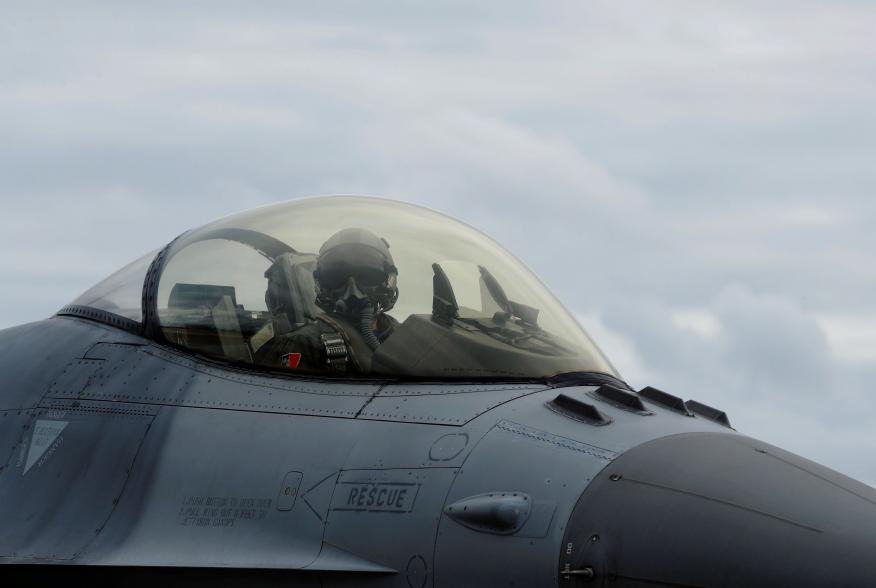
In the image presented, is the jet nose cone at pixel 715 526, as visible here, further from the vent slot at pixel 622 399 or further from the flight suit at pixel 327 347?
the flight suit at pixel 327 347

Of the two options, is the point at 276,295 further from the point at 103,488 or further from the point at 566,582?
the point at 566,582

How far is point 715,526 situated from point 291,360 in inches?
115

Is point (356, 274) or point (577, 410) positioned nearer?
point (577, 410)

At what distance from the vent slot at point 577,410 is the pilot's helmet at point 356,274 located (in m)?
1.44

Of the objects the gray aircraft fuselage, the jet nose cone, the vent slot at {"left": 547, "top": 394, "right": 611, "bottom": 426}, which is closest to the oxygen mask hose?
the gray aircraft fuselage

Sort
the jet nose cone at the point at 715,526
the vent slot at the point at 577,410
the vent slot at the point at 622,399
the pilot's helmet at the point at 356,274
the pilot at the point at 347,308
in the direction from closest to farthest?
the jet nose cone at the point at 715,526, the vent slot at the point at 577,410, the vent slot at the point at 622,399, the pilot at the point at 347,308, the pilot's helmet at the point at 356,274

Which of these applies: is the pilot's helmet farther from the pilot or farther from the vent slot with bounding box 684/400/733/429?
the vent slot with bounding box 684/400/733/429

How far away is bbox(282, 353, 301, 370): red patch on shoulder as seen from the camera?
736 centimetres

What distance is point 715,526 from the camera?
5398mm

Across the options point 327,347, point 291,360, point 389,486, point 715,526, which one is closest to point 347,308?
point 327,347

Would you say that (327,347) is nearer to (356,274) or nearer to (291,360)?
(291,360)

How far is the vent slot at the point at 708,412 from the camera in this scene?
721 cm

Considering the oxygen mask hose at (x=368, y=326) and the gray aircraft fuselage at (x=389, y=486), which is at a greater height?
the oxygen mask hose at (x=368, y=326)

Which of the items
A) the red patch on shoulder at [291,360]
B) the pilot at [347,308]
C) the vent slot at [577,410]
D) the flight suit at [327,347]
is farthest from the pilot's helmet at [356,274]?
the vent slot at [577,410]
